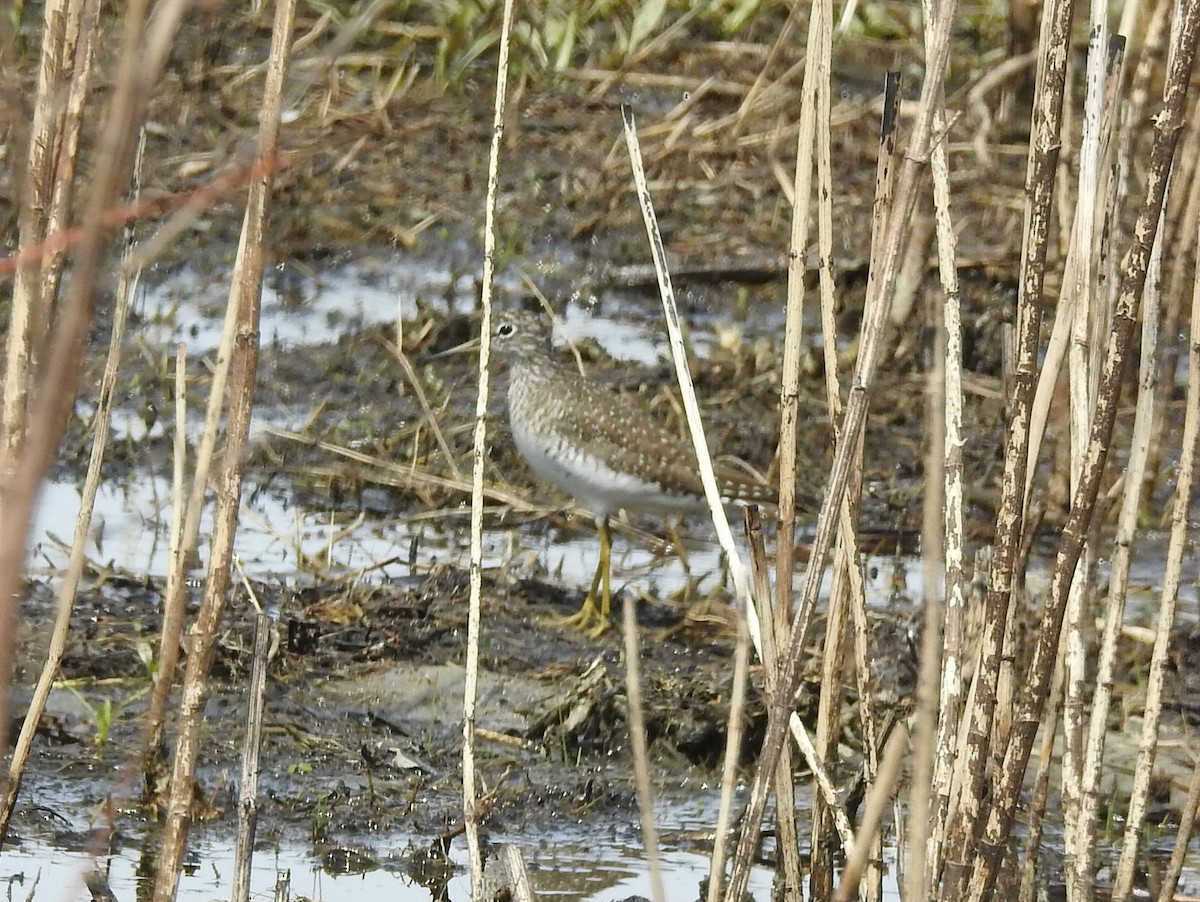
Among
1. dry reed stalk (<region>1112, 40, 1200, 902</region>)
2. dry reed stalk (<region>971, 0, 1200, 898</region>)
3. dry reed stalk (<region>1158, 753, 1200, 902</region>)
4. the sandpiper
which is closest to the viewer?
dry reed stalk (<region>971, 0, 1200, 898</region>)

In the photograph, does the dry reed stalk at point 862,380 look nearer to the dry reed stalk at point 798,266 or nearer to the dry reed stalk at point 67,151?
the dry reed stalk at point 798,266

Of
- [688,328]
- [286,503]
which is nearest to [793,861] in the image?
[286,503]

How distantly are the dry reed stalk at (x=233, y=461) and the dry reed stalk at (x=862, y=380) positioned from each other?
71 centimetres

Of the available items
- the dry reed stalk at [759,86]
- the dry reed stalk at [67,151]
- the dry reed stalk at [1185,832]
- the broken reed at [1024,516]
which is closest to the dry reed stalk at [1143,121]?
the broken reed at [1024,516]

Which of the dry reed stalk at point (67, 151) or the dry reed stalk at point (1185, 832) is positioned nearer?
the dry reed stalk at point (67, 151)

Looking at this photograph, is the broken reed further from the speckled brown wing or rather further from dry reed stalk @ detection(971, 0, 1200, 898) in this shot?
the speckled brown wing

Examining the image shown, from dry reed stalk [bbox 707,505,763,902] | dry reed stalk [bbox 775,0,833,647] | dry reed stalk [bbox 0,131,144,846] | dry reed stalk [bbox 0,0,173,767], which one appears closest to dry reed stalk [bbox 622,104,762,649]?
dry reed stalk [bbox 707,505,763,902]

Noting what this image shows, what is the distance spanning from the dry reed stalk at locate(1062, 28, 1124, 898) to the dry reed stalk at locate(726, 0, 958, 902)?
1.14 feet

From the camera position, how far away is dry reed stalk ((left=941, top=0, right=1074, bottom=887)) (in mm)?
2486

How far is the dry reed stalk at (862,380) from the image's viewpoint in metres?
2.23

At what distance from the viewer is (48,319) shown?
1968mm

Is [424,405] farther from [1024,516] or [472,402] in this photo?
[1024,516]

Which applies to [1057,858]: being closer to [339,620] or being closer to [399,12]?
[339,620]

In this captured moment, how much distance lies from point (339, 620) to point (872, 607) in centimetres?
156
